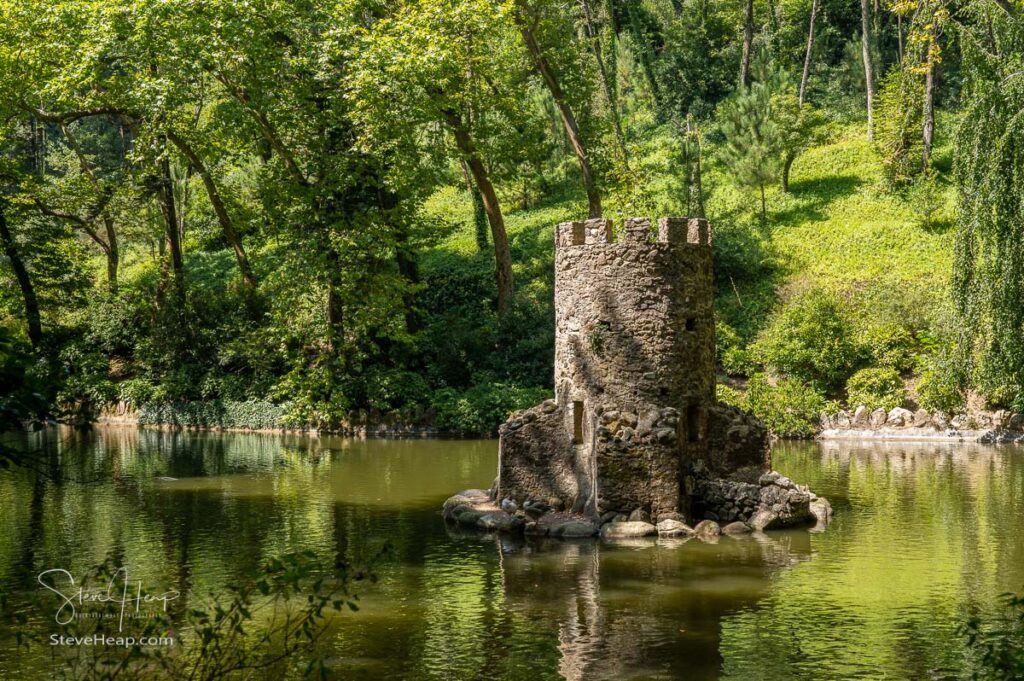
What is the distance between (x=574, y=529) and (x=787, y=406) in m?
13.5

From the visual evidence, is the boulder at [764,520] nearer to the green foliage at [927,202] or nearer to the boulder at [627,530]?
the boulder at [627,530]

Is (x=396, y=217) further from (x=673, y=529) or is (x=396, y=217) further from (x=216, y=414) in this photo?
(x=673, y=529)

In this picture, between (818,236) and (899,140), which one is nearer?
(818,236)

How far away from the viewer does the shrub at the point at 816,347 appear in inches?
1181

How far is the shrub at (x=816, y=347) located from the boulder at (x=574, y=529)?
14613 mm

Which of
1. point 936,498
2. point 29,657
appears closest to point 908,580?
point 936,498

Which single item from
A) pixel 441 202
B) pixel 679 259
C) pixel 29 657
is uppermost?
pixel 441 202

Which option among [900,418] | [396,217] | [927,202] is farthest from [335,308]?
[927,202]

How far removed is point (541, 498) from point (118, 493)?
26.2 feet

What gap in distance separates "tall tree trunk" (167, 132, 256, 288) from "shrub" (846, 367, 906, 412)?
58.7 ft

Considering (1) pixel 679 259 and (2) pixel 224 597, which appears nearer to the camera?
(2) pixel 224 597

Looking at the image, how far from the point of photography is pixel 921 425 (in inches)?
1100

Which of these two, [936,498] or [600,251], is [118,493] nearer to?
[600,251]

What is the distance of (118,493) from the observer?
20891 mm
